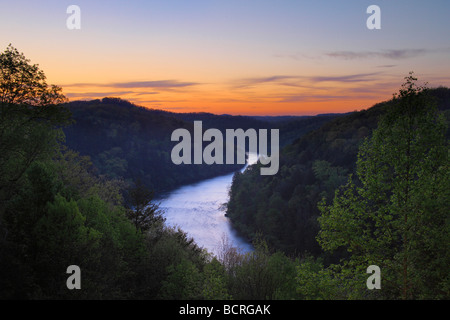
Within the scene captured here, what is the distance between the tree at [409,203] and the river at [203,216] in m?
26.4

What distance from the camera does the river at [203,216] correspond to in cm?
5562

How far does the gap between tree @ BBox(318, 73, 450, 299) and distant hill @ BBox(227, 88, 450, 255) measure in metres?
33.5

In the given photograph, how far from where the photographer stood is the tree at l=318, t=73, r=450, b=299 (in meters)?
11.1

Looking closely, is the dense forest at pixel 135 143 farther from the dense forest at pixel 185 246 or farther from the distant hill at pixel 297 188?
the dense forest at pixel 185 246

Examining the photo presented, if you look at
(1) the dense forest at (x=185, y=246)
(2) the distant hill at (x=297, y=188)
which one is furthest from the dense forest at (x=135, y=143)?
(1) the dense forest at (x=185, y=246)

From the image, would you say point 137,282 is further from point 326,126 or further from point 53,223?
point 326,126

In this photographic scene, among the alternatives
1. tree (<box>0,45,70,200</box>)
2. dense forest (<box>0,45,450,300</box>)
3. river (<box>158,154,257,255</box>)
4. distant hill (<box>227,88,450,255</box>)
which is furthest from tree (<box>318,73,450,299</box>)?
distant hill (<box>227,88,450,255</box>)

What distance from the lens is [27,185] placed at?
1463cm

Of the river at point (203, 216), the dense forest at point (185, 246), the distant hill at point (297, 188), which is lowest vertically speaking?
the river at point (203, 216)

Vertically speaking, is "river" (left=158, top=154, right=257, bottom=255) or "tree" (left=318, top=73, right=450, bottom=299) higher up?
"tree" (left=318, top=73, right=450, bottom=299)

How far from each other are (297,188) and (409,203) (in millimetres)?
56007

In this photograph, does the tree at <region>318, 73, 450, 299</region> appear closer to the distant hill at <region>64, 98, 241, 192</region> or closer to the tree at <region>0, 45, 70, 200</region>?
the tree at <region>0, 45, 70, 200</region>

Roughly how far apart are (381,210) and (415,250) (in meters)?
1.62
